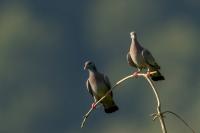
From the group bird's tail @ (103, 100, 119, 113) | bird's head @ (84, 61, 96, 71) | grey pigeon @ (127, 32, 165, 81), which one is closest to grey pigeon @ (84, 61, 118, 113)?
bird's tail @ (103, 100, 119, 113)

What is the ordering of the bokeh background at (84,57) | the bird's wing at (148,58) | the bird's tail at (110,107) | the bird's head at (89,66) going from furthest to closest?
the bokeh background at (84,57) < the bird's wing at (148,58) < the bird's tail at (110,107) < the bird's head at (89,66)

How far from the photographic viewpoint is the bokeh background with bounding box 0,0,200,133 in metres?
140

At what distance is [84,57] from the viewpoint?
556ft

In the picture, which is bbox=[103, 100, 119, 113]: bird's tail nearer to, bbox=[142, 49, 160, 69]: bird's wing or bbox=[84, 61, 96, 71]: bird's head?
bbox=[142, 49, 160, 69]: bird's wing

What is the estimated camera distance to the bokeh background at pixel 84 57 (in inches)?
5522

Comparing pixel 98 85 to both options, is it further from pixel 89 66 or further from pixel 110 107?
pixel 110 107

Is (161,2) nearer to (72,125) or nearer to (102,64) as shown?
(102,64)

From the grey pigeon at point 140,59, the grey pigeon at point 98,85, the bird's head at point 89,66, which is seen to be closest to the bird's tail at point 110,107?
the grey pigeon at point 98,85

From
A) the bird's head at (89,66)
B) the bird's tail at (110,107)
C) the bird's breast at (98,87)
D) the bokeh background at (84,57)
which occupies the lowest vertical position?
the bird's tail at (110,107)

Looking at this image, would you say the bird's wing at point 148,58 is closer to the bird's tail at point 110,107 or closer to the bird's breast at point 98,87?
the bird's tail at point 110,107

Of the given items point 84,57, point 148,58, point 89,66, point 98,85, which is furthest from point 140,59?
point 84,57

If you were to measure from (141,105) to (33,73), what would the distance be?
2108 centimetres

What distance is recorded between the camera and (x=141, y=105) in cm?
14438

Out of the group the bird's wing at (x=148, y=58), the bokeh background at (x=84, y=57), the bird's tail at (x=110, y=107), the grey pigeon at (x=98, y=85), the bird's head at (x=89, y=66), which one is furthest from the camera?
the bokeh background at (x=84, y=57)
